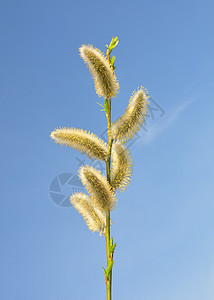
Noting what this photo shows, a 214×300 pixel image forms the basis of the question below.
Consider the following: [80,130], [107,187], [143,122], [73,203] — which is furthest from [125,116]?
[73,203]

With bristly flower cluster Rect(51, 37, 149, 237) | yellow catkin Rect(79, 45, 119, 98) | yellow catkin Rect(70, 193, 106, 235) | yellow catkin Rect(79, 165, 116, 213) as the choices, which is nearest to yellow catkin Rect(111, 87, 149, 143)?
bristly flower cluster Rect(51, 37, 149, 237)

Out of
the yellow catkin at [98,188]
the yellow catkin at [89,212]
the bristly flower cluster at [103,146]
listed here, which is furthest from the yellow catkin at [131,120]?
the yellow catkin at [89,212]

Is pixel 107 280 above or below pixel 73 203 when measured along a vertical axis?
below

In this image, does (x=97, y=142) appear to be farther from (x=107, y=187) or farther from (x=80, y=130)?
(x=107, y=187)

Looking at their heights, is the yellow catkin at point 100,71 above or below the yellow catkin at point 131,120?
above

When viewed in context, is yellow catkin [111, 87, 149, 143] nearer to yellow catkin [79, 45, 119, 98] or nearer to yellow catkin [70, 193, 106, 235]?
yellow catkin [79, 45, 119, 98]

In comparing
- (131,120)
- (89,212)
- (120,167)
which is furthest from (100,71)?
(89,212)

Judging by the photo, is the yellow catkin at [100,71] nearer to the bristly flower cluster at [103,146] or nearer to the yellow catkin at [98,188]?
the bristly flower cluster at [103,146]
